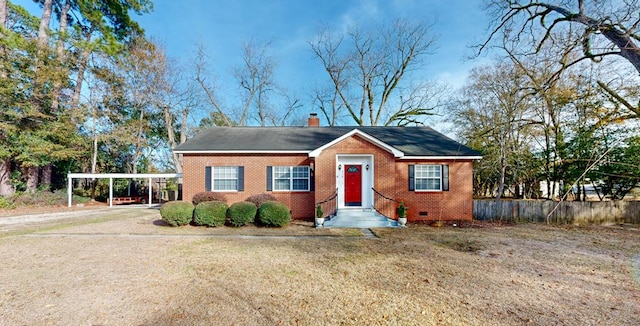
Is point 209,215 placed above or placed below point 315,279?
above

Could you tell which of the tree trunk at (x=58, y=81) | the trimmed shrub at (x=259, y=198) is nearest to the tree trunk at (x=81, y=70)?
the tree trunk at (x=58, y=81)

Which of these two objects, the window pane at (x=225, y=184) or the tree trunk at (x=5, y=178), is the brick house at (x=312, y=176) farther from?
the tree trunk at (x=5, y=178)

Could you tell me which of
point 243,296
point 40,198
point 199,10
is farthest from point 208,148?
point 40,198

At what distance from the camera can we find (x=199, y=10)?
16250 mm

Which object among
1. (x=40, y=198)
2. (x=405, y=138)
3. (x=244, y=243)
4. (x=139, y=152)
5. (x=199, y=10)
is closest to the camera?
(x=244, y=243)

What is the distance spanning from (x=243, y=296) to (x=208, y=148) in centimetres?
1029

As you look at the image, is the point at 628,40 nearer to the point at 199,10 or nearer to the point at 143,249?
the point at 143,249

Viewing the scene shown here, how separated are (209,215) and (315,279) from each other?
678 centimetres

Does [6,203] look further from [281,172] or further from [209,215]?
[281,172]

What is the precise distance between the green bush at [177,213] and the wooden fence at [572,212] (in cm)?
1418

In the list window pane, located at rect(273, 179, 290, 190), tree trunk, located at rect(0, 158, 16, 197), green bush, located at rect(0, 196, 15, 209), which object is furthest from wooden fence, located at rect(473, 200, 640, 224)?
tree trunk, located at rect(0, 158, 16, 197)

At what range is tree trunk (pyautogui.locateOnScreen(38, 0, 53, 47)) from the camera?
19.1 meters

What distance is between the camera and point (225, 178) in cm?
1347

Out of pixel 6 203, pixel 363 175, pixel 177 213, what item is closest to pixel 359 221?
pixel 363 175
